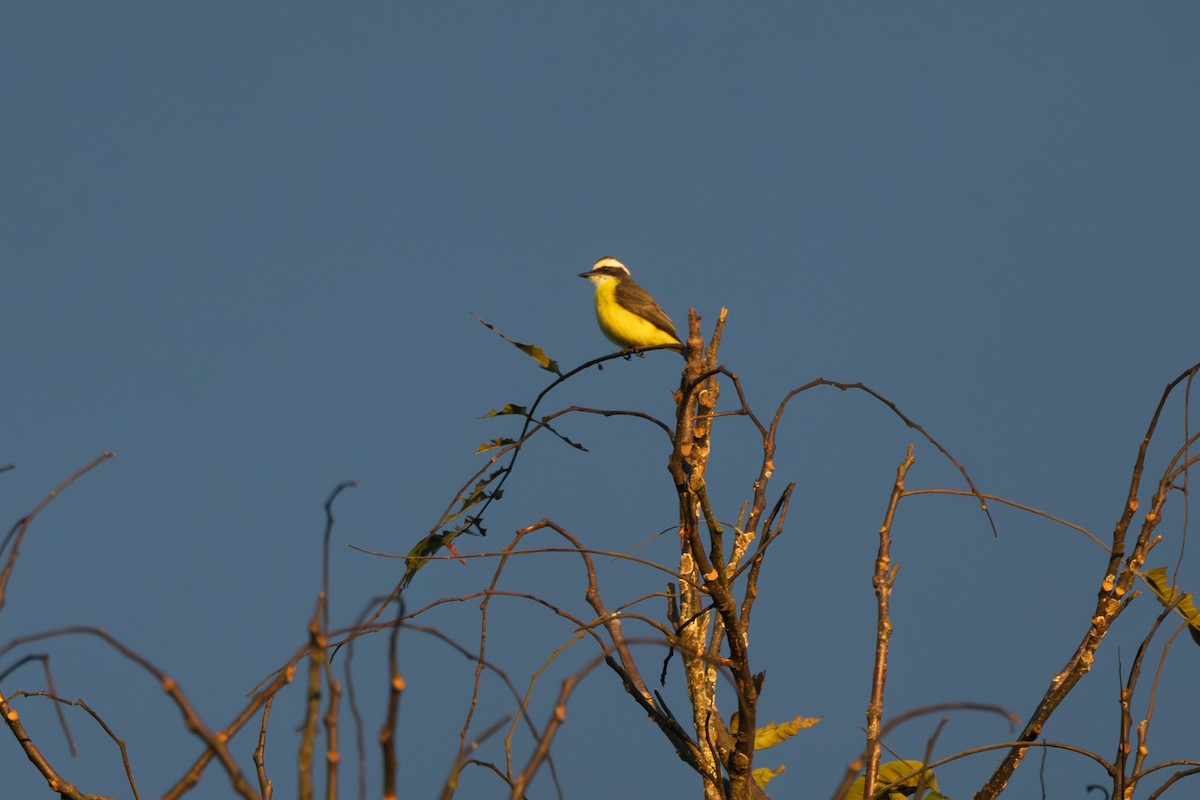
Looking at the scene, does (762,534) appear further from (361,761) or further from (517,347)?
(361,761)

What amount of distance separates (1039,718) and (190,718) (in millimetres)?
3537

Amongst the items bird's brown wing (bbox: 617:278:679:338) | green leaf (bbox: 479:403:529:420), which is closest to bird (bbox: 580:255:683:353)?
bird's brown wing (bbox: 617:278:679:338)

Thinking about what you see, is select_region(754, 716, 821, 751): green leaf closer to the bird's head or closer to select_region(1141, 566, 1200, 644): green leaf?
select_region(1141, 566, 1200, 644): green leaf

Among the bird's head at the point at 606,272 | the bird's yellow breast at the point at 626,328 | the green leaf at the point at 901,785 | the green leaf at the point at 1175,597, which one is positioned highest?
the bird's head at the point at 606,272

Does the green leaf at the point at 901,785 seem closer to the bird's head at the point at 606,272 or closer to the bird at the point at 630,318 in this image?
the bird at the point at 630,318

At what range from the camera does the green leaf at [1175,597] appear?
4535 millimetres

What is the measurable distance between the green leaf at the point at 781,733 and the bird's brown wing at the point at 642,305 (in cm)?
669

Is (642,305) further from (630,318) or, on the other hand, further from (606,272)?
(606,272)

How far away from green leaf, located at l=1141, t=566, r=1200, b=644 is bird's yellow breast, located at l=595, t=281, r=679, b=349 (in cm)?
660

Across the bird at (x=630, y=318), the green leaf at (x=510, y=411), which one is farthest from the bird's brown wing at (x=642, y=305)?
the green leaf at (x=510, y=411)

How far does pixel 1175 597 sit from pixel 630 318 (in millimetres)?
7183

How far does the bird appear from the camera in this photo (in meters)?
11.2

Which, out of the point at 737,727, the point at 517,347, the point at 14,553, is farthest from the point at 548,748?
the point at 517,347

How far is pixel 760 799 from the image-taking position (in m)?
4.50
